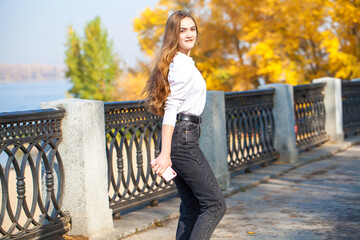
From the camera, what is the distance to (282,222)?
5586mm

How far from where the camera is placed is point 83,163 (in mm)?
4930

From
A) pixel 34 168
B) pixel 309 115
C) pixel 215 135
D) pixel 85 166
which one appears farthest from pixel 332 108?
pixel 34 168

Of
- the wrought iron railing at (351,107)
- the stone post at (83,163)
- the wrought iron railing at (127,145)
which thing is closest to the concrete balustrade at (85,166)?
the stone post at (83,163)

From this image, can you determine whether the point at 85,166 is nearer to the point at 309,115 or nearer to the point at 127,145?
the point at 127,145

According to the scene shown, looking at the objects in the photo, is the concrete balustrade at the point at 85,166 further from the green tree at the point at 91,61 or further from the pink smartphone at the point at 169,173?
the green tree at the point at 91,61

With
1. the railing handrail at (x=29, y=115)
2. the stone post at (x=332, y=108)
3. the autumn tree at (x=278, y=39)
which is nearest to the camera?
the railing handrail at (x=29, y=115)

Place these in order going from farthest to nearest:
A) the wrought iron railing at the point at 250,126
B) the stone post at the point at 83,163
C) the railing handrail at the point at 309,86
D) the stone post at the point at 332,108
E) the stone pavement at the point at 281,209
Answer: the stone post at the point at 332,108
the railing handrail at the point at 309,86
the wrought iron railing at the point at 250,126
the stone pavement at the point at 281,209
the stone post at the point at 83,163

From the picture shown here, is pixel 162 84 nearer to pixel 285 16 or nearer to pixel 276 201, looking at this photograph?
pixel 276 201

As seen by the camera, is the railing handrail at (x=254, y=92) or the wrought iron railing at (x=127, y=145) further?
the railing handrail at (x=254, y=92)

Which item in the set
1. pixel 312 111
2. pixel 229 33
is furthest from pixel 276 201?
pixel 229 33

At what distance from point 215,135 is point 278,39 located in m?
19.7

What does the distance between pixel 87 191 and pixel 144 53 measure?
31.6 meters

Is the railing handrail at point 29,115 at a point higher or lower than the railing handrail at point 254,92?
lower

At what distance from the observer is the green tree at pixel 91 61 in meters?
75.9
